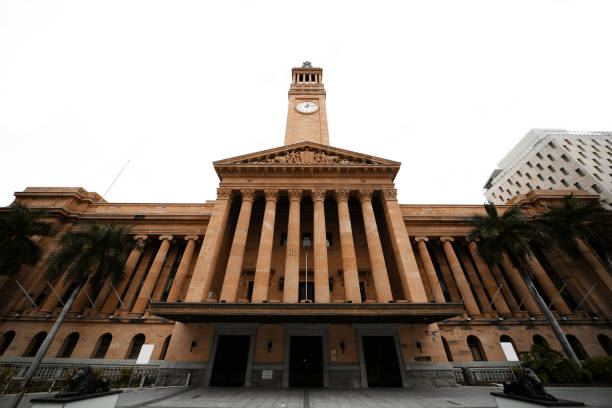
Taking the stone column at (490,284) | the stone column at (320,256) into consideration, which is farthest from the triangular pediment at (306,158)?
the stone column at (490,284)

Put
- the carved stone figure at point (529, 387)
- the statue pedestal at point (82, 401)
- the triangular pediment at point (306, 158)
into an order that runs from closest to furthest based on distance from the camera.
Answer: the statue pedestal at point (82, 401) < the carved stone figure at point (529, 387) < the triangular pediment at point (306, 158)

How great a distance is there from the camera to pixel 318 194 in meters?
23.7

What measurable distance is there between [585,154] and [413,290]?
176ft

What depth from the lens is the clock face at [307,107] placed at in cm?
3906

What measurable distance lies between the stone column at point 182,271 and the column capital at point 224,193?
697cm

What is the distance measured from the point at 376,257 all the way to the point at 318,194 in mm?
7875

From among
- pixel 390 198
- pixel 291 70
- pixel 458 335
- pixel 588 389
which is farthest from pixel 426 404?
pixel 291 70

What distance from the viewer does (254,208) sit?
2816 centimetres

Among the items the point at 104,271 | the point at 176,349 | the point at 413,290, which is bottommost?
the point at 176,349

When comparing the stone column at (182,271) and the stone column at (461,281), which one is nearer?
the stone column at (461,281)

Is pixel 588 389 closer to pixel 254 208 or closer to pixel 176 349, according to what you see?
pixel 176 349

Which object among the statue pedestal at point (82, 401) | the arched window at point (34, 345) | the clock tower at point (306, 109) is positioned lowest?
the statue pedestal at point (82, 401)

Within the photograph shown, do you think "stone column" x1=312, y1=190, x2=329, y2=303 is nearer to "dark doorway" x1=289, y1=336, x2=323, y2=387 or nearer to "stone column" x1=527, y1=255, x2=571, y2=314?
"dark doorway" x1=289, y1=336, x2=323, y2=387

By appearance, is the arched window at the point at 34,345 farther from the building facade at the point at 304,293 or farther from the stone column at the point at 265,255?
the stone column at the point at 265,255
